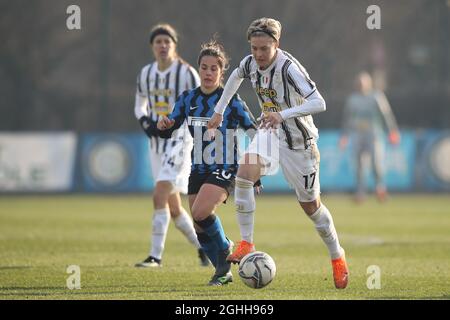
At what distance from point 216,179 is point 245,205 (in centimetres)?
48

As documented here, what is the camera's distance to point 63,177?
20.6m

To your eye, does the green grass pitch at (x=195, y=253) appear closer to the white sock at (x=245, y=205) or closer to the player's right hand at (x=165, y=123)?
the white sock at (x=245, y=205)

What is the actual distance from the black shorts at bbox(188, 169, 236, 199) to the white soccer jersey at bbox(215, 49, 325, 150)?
2.06 ft

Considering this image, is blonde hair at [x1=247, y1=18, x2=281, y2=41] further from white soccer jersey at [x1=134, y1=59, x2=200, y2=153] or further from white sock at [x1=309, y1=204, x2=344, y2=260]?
white soccer jersey at [x1=134, y1=59, x2=200, y2=153]

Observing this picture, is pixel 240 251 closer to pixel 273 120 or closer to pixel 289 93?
pixel 273 120

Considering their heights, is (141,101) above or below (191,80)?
below

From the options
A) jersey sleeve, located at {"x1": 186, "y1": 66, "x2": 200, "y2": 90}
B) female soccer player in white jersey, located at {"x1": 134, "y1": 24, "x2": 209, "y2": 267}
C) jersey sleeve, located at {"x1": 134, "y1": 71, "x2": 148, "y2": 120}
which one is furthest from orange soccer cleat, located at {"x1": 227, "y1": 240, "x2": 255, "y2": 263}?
jersey sleeve, located at {"x1": 134, "y1": 71, "x2": 148, "y2": 120}

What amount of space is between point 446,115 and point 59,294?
1955 cm

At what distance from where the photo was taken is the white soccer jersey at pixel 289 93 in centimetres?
741

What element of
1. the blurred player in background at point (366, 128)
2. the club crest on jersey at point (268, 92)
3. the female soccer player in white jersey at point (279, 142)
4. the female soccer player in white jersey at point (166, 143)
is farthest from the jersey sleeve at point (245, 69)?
the blurred player in background at point (366, 128)

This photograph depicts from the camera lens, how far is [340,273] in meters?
7.69

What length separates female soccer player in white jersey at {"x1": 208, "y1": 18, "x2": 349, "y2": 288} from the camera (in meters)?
7.50

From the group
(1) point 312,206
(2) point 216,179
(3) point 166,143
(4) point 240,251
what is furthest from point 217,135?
(3) point 166,143

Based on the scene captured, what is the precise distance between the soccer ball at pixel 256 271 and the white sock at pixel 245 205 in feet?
0.99
